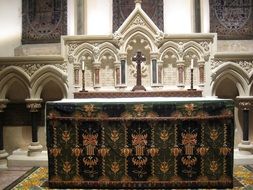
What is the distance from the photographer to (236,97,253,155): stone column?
4.26 metres

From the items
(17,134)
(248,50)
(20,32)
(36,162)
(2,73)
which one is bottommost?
(36,162)

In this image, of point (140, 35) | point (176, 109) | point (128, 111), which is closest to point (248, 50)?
point (140, 35)

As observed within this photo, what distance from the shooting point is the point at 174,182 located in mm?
3246

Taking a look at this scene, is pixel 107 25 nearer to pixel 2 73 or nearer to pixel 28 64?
pixel 28 64

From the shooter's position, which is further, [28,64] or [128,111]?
[28,64]

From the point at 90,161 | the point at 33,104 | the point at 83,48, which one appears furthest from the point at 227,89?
the point at 33,104

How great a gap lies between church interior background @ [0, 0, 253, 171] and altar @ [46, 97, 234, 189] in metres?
0.84

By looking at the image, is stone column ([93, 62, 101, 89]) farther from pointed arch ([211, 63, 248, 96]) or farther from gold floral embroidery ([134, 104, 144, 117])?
pointed arch ([211, 63, 248, 96])

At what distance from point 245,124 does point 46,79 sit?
2.87 metres

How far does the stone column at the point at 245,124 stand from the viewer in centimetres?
426

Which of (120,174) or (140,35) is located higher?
(140,35)

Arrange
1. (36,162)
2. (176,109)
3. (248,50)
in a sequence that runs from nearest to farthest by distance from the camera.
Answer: (176,109) < (36,162) < (248,50)

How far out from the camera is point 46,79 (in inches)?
175

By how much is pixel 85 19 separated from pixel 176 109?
2.36 meters
